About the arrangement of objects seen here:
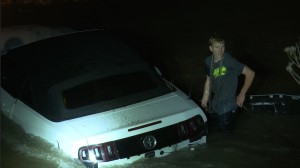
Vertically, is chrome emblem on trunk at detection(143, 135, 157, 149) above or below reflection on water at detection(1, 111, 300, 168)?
above

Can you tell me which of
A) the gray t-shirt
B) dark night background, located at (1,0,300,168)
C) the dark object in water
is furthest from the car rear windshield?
the dark object in water

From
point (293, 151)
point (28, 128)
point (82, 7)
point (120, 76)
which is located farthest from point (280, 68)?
point (82, 7)

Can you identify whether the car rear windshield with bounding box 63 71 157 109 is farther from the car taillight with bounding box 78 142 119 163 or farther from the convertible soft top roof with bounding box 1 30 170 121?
the car taillight with bounding box 78 142 119 163

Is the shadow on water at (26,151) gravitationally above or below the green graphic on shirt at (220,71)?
below

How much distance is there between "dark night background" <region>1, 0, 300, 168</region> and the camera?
19.0ft

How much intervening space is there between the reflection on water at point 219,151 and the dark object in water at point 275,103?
18 centimetres

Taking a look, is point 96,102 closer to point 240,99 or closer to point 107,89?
point 107,89

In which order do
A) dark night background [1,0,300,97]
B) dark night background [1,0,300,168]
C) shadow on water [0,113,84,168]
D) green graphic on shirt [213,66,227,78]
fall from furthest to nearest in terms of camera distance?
dark night background [1,0,300,97] < dark night background [1,0,300,168] < green graphic on shirt [213,66,227,78] < shadow on water [0,113,84,168]

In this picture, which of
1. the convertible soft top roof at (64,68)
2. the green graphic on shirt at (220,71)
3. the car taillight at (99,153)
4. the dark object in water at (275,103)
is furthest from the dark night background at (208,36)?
the green graphic on shirt at (220,71)

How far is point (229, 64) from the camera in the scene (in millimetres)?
5590

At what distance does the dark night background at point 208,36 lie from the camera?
228 inches

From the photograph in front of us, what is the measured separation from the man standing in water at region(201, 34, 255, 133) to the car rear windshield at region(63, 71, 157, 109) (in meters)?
0.77

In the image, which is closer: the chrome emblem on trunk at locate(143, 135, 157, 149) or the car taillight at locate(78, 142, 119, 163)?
the car taillight at locate(78, 142, 119, 163)

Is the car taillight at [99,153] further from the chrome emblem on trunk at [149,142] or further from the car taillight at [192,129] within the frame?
the car taillight at [192,129]
